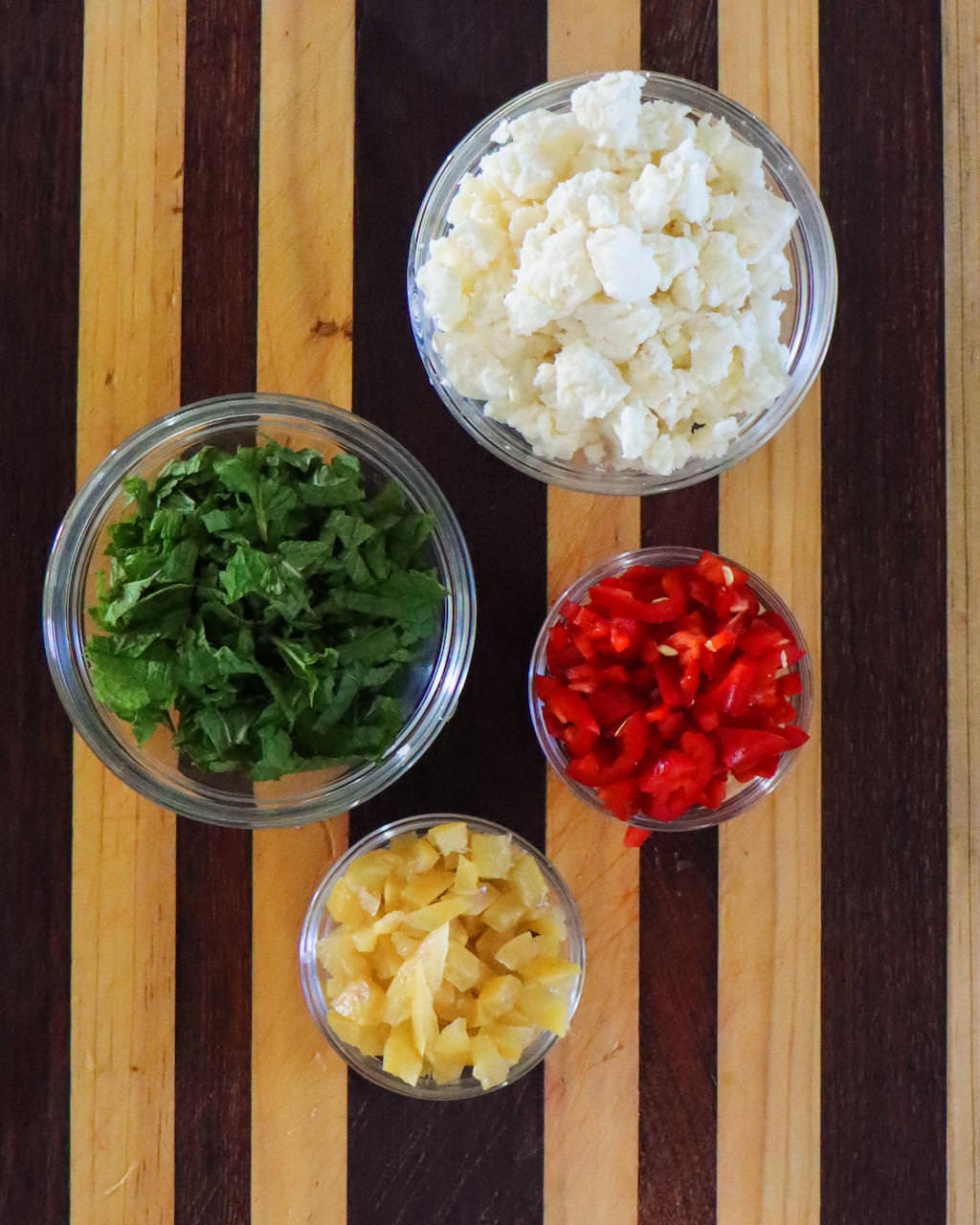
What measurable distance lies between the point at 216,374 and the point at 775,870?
1.14m

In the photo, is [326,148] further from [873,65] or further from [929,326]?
[929,326]

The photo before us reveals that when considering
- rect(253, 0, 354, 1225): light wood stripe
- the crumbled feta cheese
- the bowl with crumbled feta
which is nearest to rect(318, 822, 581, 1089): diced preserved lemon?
rect(253, 0, 354, 1225): light wood stripe

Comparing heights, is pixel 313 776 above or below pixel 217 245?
below

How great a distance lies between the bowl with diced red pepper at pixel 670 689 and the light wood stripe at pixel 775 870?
0.15 m

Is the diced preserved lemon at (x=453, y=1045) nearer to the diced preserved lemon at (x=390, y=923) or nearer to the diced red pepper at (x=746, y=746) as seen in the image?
the diced preserved lemon at (x=390, y=923)

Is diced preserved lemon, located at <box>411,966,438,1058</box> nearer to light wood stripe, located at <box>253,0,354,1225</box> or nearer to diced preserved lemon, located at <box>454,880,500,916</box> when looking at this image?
diced preserved lemon, located at <box>454,880,500,916</box>

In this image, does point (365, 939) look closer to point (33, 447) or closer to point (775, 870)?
point (775, 870)

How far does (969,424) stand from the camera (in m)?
1.57

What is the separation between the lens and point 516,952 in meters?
1.39

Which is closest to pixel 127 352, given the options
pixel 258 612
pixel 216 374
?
pixel 216 374

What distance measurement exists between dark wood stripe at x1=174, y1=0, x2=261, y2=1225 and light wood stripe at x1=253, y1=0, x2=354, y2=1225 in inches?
0.8

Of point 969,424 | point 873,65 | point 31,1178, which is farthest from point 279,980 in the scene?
point 873,65

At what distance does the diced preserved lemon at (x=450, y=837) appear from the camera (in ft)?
4.60

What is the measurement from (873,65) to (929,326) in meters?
0.41
